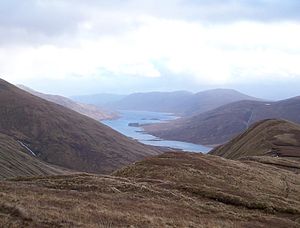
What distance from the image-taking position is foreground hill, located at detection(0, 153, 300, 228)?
25.8 m

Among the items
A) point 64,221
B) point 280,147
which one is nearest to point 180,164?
point 64,221

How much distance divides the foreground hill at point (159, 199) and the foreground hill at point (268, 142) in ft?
159

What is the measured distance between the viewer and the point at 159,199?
35.9 m

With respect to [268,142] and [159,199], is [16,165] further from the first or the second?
[159,199]

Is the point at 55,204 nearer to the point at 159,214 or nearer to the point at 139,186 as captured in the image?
the point at 159,214

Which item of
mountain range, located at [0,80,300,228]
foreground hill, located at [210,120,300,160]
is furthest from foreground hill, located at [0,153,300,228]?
foreground hill, located at [210,120,300,160]

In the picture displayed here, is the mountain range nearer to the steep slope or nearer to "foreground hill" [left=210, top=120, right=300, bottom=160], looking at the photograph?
"foreground hill" [left=210, top=120, right=300, bottom=160]

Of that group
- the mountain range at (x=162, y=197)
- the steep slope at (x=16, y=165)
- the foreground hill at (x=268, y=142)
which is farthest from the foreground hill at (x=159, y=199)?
the steep slope at (x=16, y=165)

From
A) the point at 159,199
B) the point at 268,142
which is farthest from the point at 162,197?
the point at 268,142

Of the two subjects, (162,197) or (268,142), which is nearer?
(162,197)

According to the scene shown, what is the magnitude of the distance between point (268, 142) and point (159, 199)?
8426 cm

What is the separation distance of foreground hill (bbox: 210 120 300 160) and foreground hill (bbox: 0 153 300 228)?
48607mm

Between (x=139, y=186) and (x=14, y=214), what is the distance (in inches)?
685

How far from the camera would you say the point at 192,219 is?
3025cm
